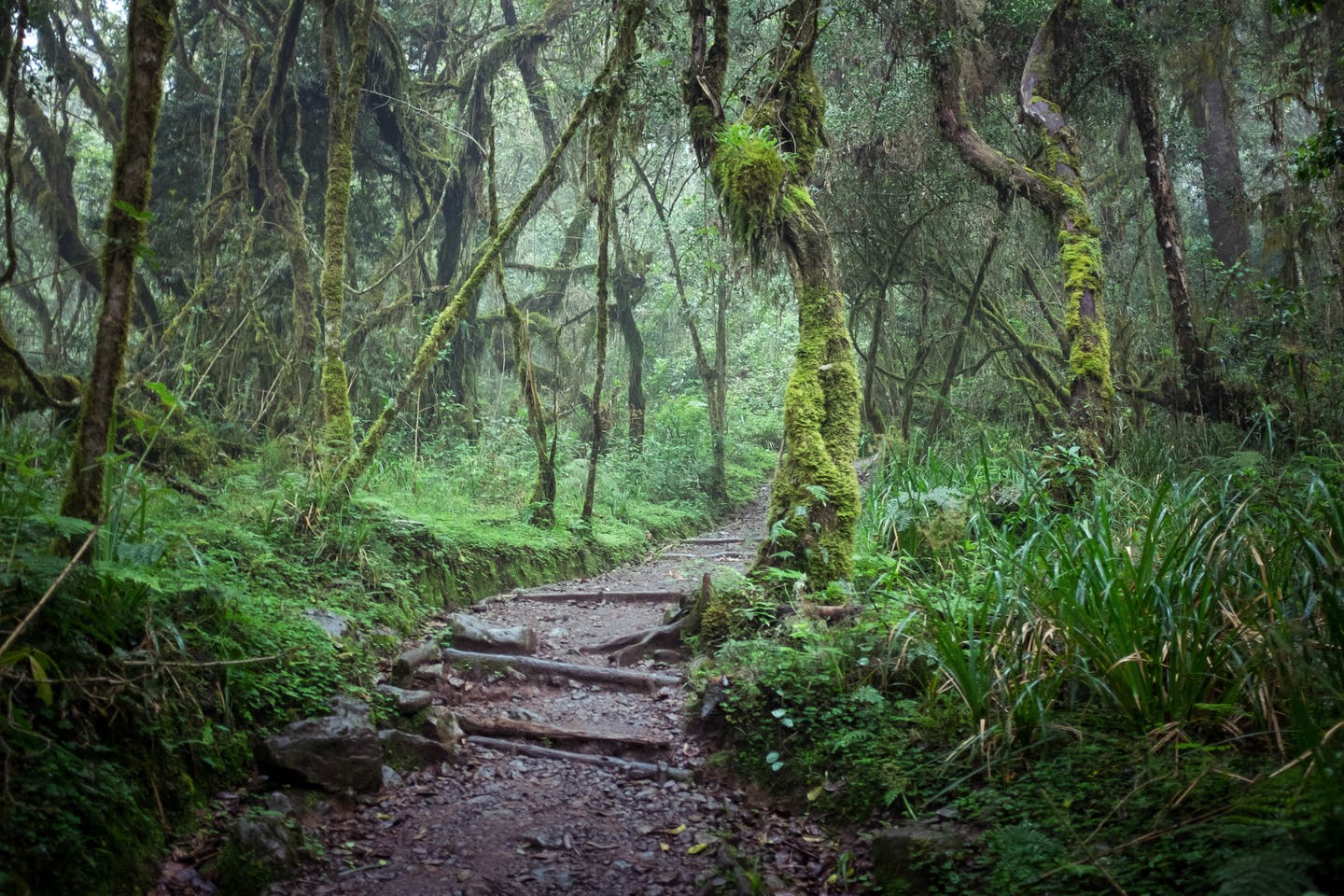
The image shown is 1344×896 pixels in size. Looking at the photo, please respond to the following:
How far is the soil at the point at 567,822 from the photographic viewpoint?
132 inches

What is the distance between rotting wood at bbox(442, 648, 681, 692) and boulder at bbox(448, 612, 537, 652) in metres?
0.11

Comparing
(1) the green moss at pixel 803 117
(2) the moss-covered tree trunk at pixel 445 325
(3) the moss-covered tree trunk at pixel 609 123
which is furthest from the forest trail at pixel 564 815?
(3) the moss-covered tree trunk at pixel 609 123

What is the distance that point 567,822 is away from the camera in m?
3.91

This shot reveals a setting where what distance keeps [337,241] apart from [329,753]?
197 inches

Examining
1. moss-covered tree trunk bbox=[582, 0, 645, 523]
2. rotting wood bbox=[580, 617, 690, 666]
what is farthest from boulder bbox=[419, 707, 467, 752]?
moss-covered tree trunk bbox=[582, 0, 645, 523]

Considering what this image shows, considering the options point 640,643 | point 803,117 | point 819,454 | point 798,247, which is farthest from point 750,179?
point 640,643

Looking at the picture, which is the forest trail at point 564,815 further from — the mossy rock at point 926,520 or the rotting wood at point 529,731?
the mossy rock at point 926,520

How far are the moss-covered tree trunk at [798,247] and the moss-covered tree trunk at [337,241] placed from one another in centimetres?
299

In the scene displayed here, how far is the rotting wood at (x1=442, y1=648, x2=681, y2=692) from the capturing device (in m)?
5.70

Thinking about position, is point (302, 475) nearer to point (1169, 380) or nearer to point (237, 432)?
point (237, 432)

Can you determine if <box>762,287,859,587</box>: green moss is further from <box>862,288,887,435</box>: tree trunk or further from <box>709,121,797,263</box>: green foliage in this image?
→ <box>862,288,887,435</box>: tree trunk

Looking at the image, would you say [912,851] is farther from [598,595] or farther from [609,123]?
[609,123]

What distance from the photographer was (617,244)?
45.8ft

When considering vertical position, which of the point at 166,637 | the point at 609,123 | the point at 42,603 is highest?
the point at 609,123
